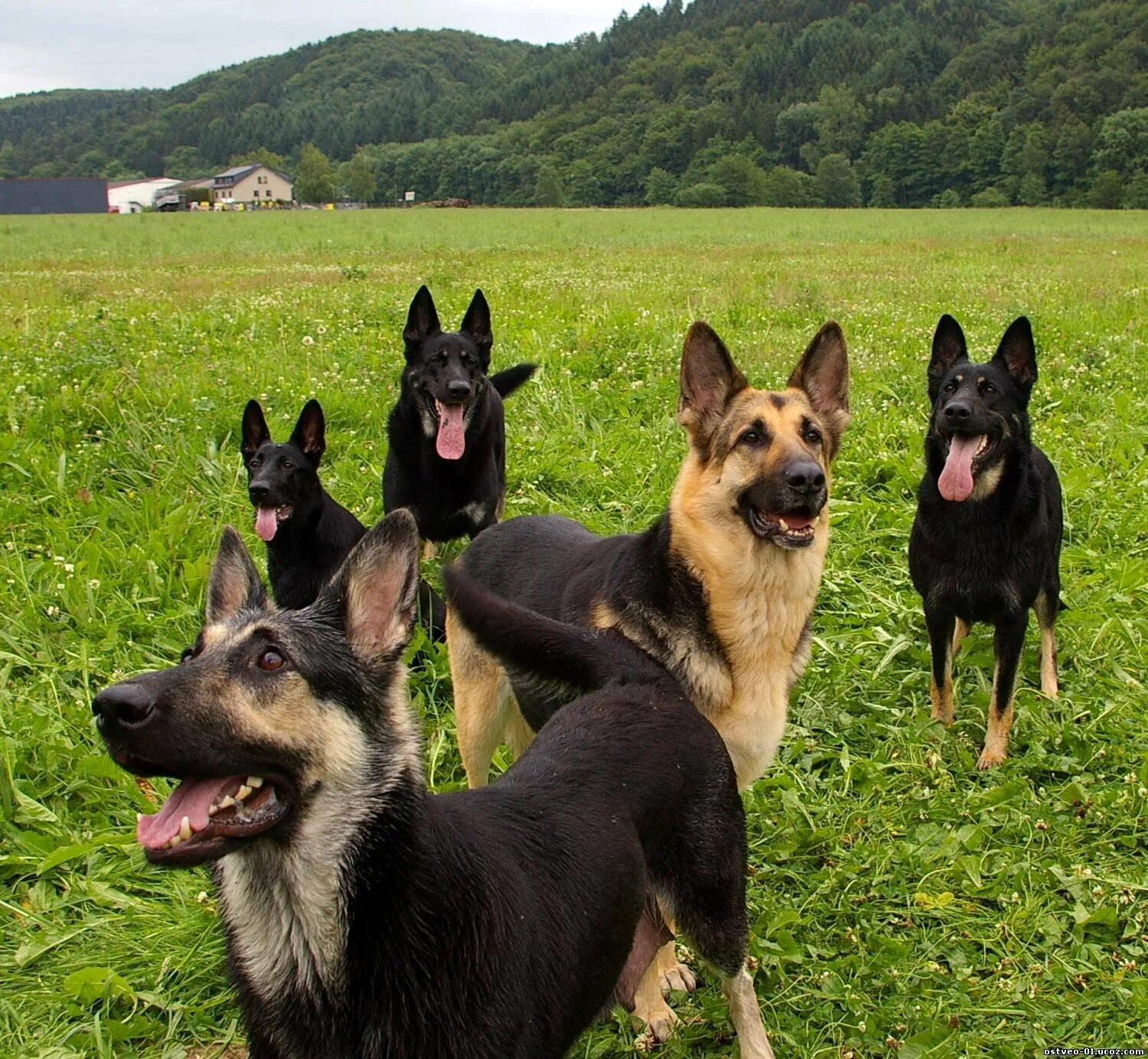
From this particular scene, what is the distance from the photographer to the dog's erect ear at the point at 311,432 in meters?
6.10

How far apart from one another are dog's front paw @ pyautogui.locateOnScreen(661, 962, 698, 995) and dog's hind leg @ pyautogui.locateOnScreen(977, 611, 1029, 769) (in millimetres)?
1943

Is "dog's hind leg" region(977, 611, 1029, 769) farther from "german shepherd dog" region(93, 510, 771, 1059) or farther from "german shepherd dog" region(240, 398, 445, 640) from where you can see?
"german shepherd dog" region(240, 398, 445, 640)

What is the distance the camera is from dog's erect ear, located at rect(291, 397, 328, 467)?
6.10 m

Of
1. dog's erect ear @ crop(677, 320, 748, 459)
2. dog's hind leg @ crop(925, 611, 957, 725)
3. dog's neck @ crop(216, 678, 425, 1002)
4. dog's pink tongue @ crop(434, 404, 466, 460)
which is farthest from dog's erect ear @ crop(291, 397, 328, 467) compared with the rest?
dog's neck @ crop(216, 678, 425, 1002)

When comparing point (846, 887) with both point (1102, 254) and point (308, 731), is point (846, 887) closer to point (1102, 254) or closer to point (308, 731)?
point (308, 731)

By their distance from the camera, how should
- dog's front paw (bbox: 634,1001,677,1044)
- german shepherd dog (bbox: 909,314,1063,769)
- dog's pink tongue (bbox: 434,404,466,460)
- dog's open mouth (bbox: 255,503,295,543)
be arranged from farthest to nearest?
dog's pink tongue (bbox: 434,404,466,460)
dog's open mouth (bbox: 255,503,295,543)
german shepherd dog (bbox: 909,314,1063,769)
dog's front paw (bbox: 634,1001,677,1044)

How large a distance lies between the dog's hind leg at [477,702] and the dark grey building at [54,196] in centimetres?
10469

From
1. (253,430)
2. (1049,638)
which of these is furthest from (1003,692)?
(253,430)

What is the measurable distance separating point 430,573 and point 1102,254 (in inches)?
932

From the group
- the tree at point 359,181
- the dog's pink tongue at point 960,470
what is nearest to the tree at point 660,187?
the tree at point 359,181

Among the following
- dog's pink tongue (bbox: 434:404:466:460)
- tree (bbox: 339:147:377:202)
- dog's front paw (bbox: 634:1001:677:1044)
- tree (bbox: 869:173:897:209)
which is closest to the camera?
dog's front paw (bbox: 634:1001:677:1044)

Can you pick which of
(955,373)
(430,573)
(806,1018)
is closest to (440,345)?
(430,573)

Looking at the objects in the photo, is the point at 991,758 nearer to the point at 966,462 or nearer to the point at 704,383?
the point at 966,462

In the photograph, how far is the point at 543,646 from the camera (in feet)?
9.87
